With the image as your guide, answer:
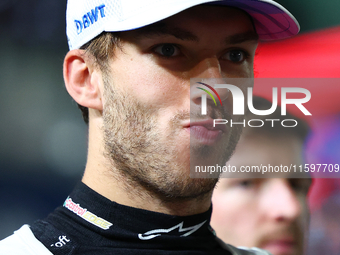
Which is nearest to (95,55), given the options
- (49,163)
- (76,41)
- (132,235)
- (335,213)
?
(76,41)

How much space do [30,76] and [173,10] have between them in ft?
6.95

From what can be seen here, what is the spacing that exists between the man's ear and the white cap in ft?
0.18

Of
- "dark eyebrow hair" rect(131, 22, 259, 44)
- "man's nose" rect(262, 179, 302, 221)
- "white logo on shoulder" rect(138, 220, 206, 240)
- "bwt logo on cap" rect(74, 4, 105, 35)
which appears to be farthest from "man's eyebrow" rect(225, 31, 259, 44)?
"man's nose" rect(262, 179, 302, 221)

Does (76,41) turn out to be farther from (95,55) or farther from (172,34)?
(172,34)

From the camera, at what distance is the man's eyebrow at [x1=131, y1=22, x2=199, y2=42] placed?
1.05 meters

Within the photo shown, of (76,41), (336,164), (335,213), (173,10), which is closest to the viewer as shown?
(173,10)

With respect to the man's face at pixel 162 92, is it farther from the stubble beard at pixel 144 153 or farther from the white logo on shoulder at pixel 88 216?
the white logo on shoulder at pixel 88 216

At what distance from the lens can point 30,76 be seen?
2.85 m

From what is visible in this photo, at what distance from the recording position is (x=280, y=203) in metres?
2.10

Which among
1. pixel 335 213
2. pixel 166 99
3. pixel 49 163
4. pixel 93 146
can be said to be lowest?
pixel 335 213

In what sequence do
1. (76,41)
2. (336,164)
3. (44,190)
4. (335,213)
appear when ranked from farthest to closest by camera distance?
(336,164) < (335,213) < (44,190) < (76,41)

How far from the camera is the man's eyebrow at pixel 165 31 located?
41.4 inches

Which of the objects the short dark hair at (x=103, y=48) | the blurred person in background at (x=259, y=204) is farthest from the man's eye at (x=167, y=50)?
the blurred person in background at (x=259, y=204)

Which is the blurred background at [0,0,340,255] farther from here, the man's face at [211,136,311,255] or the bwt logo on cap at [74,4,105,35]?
the bwt logo on cap at [74,4,105,35]
